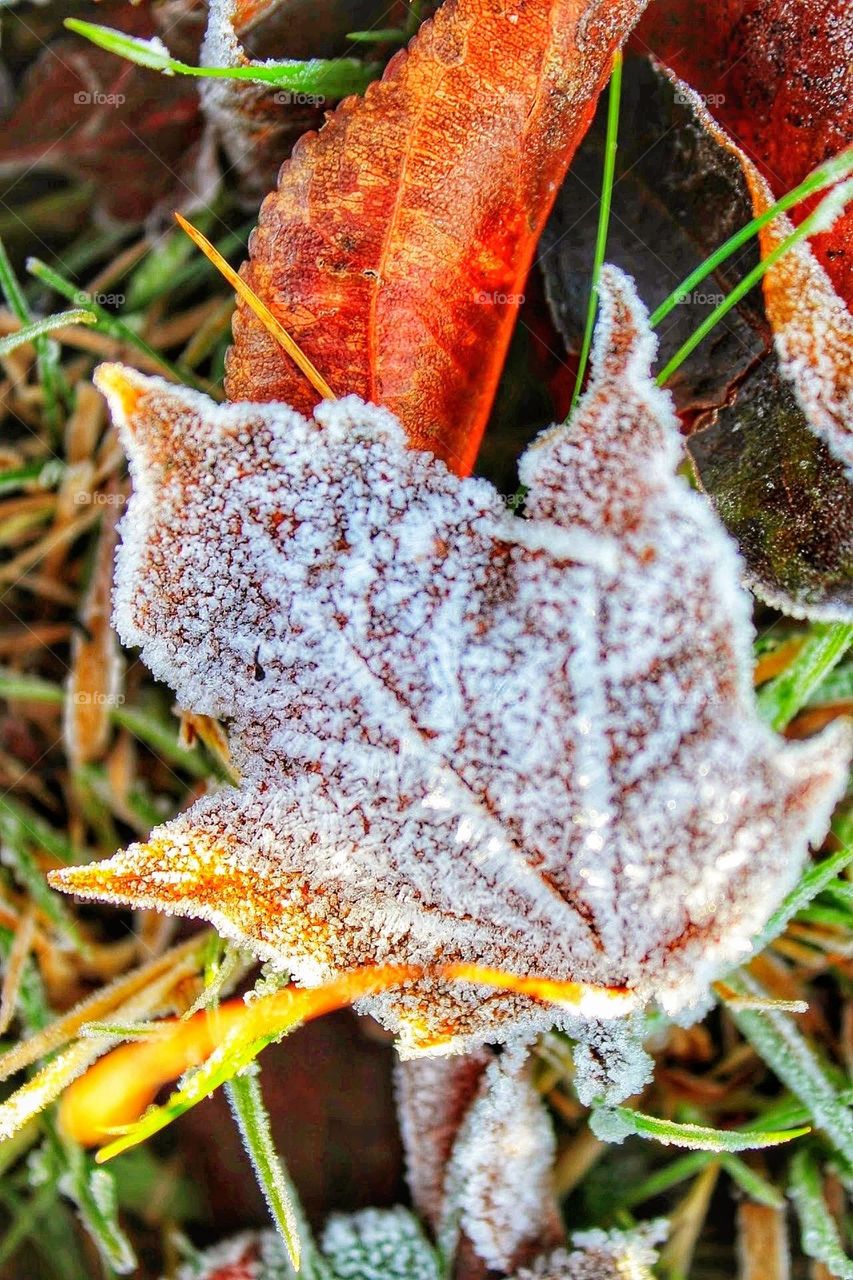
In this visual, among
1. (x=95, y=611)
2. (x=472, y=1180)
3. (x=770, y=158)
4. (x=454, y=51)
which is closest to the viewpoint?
(x=454, y=51)

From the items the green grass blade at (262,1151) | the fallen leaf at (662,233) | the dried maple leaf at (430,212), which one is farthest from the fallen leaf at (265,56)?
the green grass blade at (262,1151)

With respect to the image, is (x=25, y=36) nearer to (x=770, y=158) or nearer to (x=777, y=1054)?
(x=770, y=158)

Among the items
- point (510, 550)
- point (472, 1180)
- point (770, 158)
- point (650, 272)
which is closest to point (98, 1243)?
point (472, 1180)

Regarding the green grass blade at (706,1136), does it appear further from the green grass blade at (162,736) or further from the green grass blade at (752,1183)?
the green grass blade at (162,736)

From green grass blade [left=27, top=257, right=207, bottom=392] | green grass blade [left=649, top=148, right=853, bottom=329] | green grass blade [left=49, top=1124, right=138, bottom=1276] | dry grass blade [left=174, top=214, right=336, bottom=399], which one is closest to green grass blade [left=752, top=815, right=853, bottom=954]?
green grass blade [left=649, top=148, right=853, bottom=329]

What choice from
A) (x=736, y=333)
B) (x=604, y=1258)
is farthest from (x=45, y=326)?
(x=604, y=1258)

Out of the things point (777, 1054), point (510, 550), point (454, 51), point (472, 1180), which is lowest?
point (472, 1180)

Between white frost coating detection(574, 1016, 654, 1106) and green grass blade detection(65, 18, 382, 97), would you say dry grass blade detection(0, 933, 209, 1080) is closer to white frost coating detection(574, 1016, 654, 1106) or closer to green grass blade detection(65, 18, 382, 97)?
white frost coating detection(574, 1016, 654, 1106)
